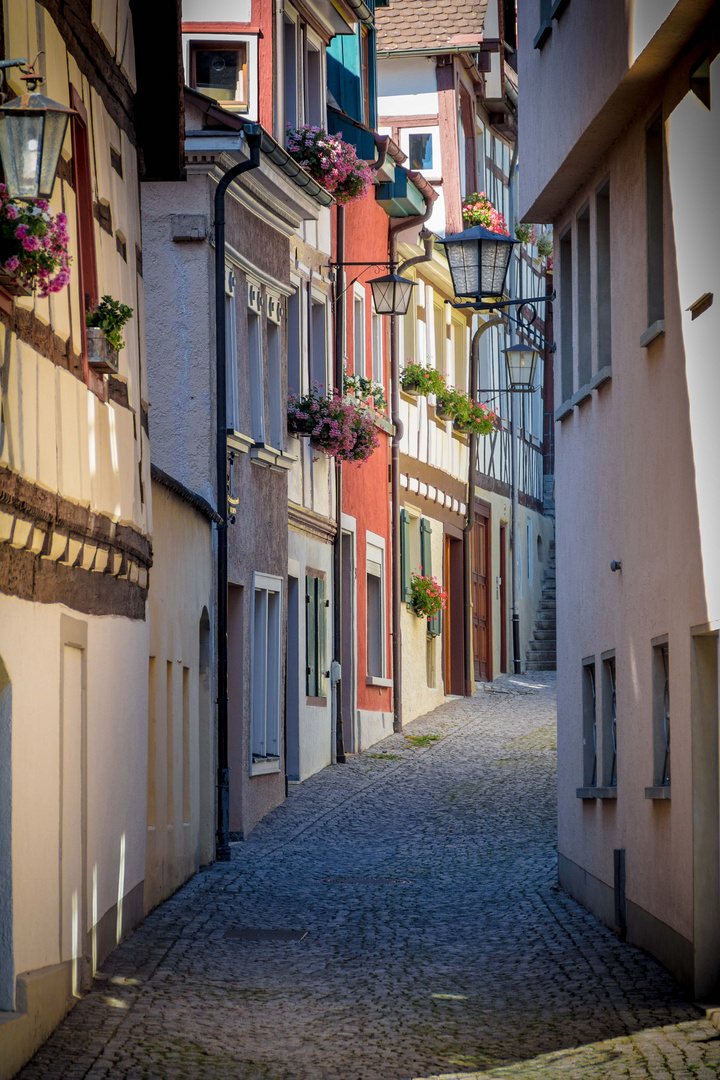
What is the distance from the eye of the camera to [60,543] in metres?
8.59

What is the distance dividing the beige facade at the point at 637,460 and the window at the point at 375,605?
951 centimetres

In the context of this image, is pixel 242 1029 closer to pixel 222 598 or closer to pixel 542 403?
pixel 222 598

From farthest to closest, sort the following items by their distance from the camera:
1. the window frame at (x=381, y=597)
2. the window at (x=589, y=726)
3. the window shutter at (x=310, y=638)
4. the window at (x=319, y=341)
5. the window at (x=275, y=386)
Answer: the window frame at (x=381, y=597) → the window at (x=319, y=341) → the window shutter at (x=310, y=638) → the window at (x=275, y=386) → the window at (x=589, y=726)

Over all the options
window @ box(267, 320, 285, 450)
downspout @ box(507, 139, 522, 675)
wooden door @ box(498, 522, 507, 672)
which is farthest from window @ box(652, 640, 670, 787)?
downspout @ box(507, 139, 522, 675)

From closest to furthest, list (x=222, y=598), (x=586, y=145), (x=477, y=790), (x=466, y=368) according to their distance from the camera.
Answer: (x=586, y=145) → (x=222, y=598) → (x=477, y=790) → (x=466, y=368)

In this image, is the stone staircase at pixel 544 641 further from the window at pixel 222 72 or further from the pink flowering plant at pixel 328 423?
the window at pixel 222 72

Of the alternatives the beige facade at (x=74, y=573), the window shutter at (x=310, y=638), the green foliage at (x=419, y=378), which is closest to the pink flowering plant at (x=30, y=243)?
the beige facade at (x=74, y=573)

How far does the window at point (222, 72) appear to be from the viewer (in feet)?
58.2

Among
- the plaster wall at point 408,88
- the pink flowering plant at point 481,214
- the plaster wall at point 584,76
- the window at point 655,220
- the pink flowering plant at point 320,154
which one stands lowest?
the window at point 655,220

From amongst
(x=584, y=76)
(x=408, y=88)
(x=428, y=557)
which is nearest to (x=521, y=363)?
(x=428, y=557)

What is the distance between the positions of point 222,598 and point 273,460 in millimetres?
2730

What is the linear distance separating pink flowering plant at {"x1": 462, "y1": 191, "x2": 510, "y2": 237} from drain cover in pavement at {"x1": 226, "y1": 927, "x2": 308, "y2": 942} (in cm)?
1731

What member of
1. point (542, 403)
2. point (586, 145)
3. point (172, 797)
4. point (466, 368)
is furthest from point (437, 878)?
point (542, 403)

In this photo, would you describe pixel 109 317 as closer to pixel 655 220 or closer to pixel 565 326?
pixel 655 220
